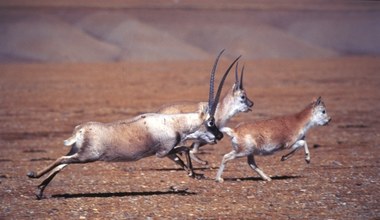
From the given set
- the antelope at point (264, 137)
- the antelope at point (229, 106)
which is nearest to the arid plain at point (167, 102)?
the antelope at point (264, 137)

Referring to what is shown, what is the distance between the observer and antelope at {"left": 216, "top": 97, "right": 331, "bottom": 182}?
13.5m

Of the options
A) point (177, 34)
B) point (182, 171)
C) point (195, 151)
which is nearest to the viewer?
point (182, 171)

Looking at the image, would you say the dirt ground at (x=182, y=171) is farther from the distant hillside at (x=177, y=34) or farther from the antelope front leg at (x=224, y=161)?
the distant hillside at (x=177, y=34)

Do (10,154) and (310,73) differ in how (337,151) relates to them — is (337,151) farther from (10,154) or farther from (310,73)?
(310,73)

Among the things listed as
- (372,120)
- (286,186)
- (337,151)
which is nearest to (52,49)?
(372,120)

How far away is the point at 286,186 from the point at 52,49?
55478 millimetres

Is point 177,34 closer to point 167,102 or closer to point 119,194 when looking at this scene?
point 167,102

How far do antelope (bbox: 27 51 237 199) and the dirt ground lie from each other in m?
0.62

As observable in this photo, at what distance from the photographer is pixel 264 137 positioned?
44.6 ft

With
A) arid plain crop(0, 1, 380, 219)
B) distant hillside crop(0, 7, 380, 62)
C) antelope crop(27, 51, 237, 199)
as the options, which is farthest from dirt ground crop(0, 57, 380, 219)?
distant hillside crop(0, 7, 380, 62)

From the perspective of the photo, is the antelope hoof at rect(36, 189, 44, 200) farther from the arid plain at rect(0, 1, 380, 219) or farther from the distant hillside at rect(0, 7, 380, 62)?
the distant hillside at rect(0, 7, 380, 62)

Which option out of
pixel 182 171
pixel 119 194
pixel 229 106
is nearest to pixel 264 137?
pixel 229 106

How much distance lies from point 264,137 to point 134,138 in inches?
93.4

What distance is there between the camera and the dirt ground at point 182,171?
Result: 455 inches
